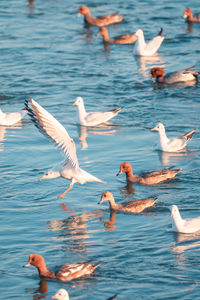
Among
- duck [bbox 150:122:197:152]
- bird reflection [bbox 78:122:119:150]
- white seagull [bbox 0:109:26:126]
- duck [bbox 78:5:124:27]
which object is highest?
duck [bbox 78:5:124:27]

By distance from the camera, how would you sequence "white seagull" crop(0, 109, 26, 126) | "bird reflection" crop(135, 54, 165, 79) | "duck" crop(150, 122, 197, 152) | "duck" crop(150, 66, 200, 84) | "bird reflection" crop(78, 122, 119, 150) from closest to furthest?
"duck" crop(150, 122, 197, 152), "bird reflection" crop(78, 122, 119, 150), "white seagull" crop(0, 109, 26, 126), "duck" crop(150, 66, 200, 84), "bird reflection" crop(135, 54, 165, 79)

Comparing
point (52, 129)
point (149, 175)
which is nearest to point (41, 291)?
point (52, 129)

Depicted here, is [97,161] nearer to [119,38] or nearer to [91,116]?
[91,116]

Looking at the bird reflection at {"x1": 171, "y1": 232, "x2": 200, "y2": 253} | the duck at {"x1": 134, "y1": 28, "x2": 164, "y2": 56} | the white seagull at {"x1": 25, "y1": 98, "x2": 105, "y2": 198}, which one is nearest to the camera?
the bird reflection at {"x1": 171, "y1": 232, "x2": 200, "y2": 253}

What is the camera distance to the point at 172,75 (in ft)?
80.8

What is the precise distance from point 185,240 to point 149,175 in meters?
2.94

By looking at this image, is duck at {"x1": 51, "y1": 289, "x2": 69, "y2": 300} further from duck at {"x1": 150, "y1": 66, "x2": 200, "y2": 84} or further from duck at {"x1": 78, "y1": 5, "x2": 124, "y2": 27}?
duck at {"x1": 78, "y1": 5, "x2": 124, "y2": 27}

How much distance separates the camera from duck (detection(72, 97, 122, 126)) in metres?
20.5

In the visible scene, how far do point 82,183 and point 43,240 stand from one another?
2355 mm

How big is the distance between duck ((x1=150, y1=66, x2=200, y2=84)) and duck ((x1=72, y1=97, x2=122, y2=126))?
443 centimetres

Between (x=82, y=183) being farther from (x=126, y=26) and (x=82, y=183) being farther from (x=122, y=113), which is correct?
(x=126, y=26)

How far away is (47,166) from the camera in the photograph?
1744 cm

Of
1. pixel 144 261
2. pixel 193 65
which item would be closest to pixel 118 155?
pixel 144 261

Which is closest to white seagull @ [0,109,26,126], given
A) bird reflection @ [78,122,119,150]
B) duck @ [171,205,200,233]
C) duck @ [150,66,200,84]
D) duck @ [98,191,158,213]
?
bird reflection @ [78,122,119,150]
